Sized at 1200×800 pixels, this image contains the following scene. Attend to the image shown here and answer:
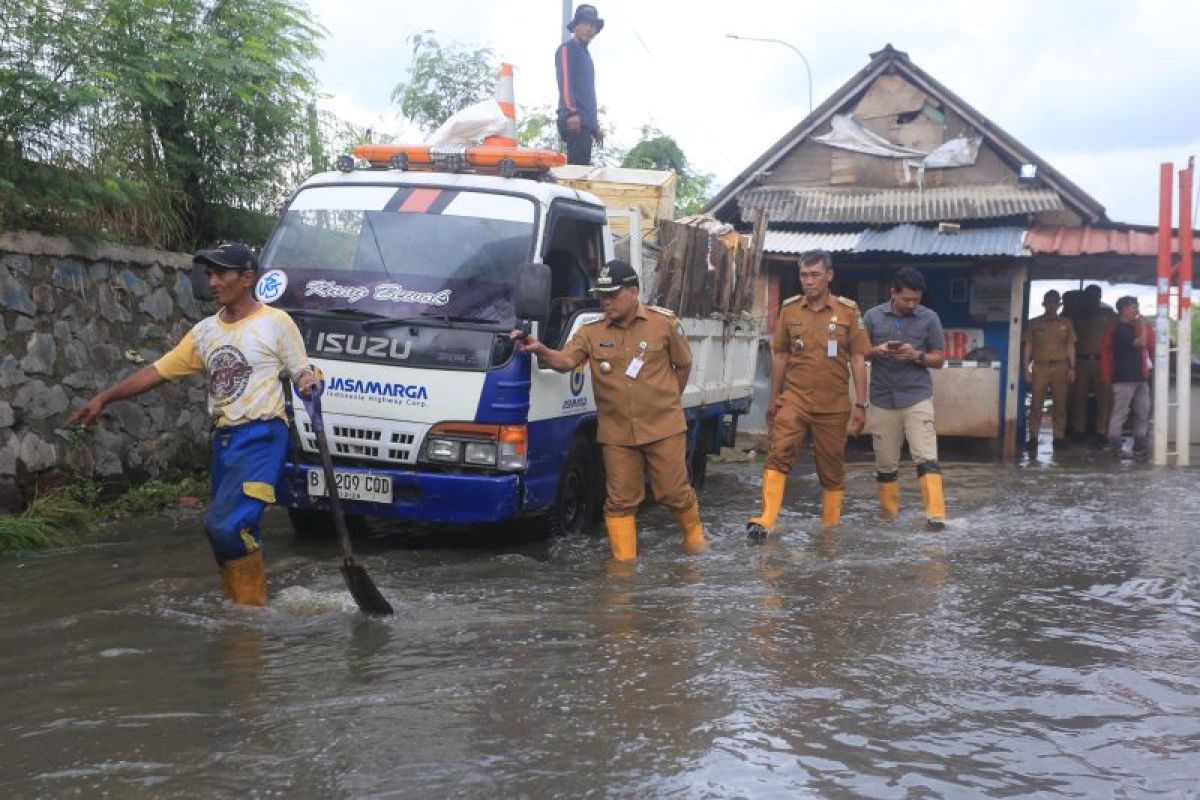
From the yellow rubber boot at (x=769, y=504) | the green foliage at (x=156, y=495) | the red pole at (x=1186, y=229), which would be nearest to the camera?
the yellow rubber boot at (x=769, y=504)

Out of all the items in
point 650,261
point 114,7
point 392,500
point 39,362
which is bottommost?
point 392,500

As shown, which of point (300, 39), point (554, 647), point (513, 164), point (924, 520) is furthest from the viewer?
point (300, 39)

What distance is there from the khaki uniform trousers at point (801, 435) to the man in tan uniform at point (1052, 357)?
26.1 feet

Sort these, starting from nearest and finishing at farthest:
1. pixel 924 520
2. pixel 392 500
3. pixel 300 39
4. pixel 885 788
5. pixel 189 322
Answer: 1. pixel 885 788
2. pixel 392 500
3. pixel 924 520
4. pixel 189 322
5. pixel 300 39

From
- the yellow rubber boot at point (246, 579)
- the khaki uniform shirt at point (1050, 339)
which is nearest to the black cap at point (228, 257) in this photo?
the yellow rubber boot at point (246, 579)

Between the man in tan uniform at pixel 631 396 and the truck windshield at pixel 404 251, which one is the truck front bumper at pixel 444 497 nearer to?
the man in tan uniform at pixel 631 396

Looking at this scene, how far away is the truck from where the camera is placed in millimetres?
6660

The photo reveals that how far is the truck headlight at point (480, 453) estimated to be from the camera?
665 cm

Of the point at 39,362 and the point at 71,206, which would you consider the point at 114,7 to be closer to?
the point at 71,206

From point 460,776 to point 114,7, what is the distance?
7326 millimetres

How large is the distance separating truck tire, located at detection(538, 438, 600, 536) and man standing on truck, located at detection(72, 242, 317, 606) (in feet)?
7.00

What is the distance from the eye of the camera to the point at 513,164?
7.62 meters

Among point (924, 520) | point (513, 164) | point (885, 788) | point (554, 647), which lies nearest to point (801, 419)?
point (924, 520)

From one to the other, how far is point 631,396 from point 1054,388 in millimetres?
9843
